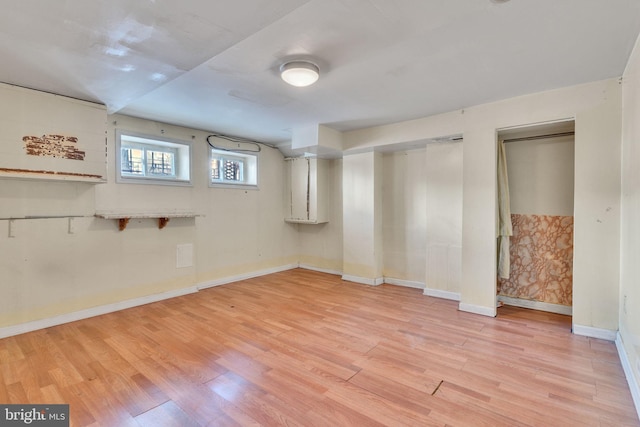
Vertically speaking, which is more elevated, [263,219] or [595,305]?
[263,219]

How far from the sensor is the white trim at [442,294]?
13.4ft

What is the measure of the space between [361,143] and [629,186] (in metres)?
3.08

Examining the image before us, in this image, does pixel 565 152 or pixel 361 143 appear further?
pixel 361 143

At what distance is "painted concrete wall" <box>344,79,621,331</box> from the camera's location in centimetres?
282

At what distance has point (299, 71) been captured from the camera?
95.8 inches

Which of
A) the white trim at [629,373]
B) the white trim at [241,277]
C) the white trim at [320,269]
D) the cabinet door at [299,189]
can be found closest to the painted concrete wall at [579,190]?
the white trim at [629,373]

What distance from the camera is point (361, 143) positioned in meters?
4.70

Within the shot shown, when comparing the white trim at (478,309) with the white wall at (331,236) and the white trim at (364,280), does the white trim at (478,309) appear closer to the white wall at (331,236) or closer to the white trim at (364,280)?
the white trim at (364,280)

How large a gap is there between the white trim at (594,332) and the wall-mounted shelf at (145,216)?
15.6 ft

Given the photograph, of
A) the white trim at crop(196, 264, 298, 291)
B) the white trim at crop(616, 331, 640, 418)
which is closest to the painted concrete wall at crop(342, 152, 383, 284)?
the white trim at crop(196, 264, 298, 291)

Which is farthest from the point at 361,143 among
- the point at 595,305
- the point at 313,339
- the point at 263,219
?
the point at 595,305

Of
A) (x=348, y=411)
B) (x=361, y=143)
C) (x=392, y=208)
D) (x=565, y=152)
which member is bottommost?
(x=348, y=411)

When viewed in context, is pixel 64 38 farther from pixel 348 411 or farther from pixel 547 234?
pixel 547 234

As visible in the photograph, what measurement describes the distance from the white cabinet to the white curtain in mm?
3023
